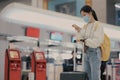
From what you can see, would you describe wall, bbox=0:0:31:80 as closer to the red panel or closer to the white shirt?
the red panel

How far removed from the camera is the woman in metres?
2.73

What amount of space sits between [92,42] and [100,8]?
3.33 meters

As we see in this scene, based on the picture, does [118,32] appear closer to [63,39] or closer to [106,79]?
[106,79]

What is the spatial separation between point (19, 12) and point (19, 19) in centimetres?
20

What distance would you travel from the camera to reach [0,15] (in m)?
2.89

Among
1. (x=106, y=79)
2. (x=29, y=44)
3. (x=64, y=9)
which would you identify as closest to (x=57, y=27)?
(x=106, y=79)

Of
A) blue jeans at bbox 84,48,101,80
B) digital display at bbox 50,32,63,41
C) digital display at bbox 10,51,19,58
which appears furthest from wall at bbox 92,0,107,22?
blue jeans at bbox 84,48,101,80

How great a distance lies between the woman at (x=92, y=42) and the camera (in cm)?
273

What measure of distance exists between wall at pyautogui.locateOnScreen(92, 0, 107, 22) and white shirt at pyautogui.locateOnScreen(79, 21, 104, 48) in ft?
10.2

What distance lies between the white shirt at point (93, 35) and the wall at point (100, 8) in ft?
10.2

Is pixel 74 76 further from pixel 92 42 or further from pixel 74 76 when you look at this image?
pixel 92 42

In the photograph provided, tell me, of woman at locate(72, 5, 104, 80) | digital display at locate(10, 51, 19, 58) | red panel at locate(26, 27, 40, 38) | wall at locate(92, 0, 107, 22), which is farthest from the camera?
red panel at locate(26, 27, 40, 38)

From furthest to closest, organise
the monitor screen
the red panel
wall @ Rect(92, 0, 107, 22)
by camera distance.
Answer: the red panel
wall @ Rect(92, 0, 107, 22)
the monitor screen

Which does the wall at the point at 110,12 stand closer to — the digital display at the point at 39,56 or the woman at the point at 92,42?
the digital display at the point at 39,56
